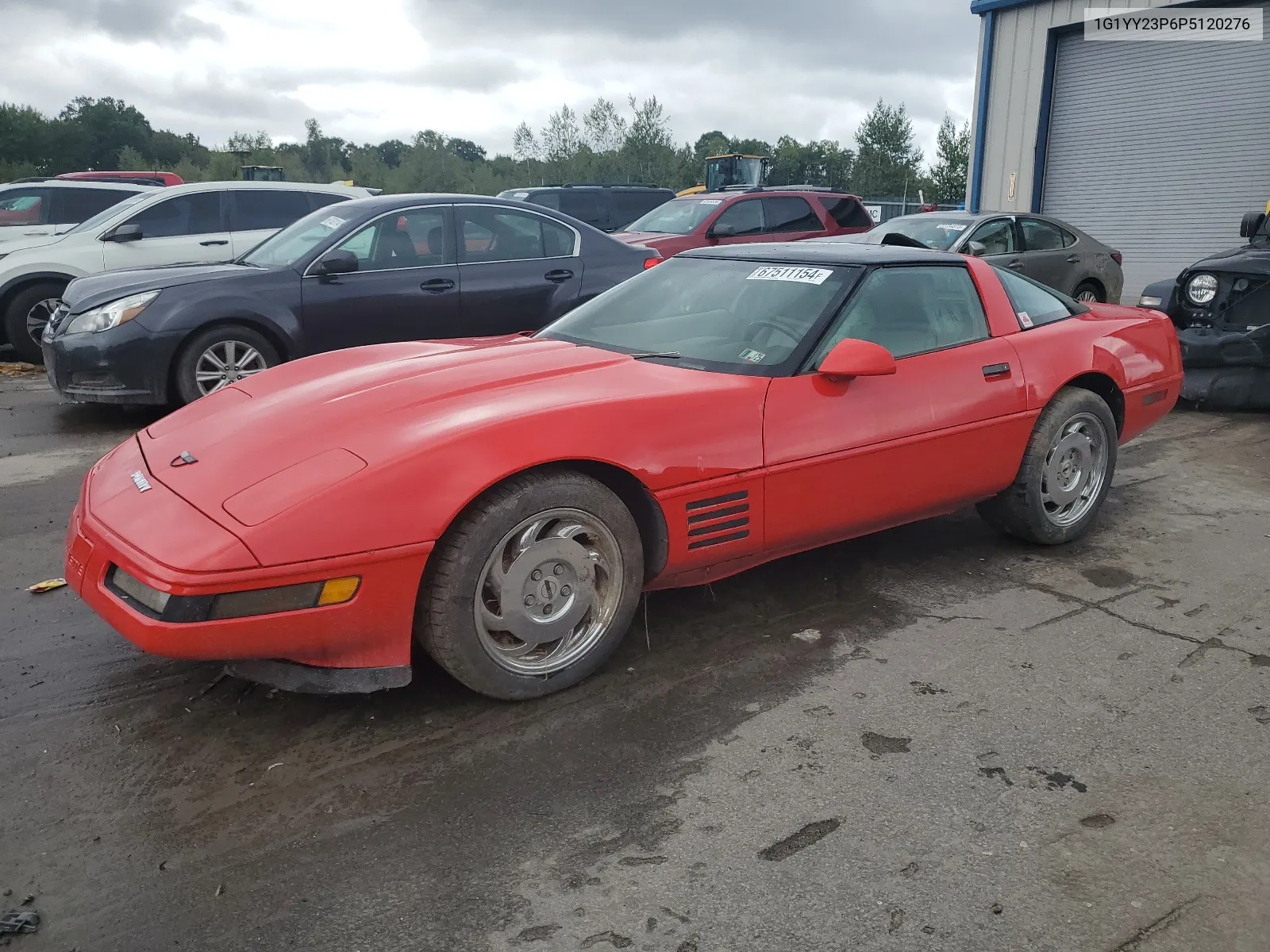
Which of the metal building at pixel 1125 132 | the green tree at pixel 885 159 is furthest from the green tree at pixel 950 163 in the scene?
the metal building at pixel 1125 132

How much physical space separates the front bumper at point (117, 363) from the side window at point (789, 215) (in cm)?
732

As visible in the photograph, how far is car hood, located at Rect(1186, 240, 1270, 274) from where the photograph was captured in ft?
24.5

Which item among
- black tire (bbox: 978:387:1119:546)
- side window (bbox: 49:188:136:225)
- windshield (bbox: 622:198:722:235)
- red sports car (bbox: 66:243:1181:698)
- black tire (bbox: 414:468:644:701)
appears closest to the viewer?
red sports car (bbox: 66:243:1181:698)

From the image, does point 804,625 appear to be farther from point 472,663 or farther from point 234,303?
point 234,303

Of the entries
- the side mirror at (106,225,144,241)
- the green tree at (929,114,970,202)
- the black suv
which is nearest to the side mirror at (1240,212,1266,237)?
the black suv

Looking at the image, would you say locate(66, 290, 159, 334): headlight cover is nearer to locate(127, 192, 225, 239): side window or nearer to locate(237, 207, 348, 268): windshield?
locate(237, 207, 348, 268): windshield

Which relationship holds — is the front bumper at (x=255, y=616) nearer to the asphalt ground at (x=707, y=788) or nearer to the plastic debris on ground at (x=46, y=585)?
the asphalt ground at (x=707, y=788)

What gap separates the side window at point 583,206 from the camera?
15.5 metres

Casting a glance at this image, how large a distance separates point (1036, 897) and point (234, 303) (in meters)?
6.00

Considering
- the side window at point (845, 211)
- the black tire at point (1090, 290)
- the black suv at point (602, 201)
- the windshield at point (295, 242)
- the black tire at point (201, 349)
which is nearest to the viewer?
the black tire at point (201, 349)

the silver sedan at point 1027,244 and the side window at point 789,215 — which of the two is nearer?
the silver sedan at point 1027,244

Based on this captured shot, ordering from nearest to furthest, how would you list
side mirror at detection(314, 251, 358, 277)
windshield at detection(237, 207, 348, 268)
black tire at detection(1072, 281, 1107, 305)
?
side mirror at detection(314, 251, 358, 277) → windshield at detection(237, 207, 348, 268) → black tire at detection(1072, 281, 1107, 305)

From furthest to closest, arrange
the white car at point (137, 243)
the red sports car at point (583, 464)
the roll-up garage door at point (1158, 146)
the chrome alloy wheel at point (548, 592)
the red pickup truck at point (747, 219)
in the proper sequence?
the roll-up garage door at point (1158, 146)
the red pickup truck at point (747, 219)
the white car at point (137, 243)
the chrome alloy wheel at point (548, 592)
the red sports car at point (583, 464)

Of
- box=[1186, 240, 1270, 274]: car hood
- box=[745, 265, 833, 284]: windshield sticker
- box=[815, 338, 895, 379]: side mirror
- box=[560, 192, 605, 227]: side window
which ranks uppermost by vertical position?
box=[560, 192, 605, 227]: side window
